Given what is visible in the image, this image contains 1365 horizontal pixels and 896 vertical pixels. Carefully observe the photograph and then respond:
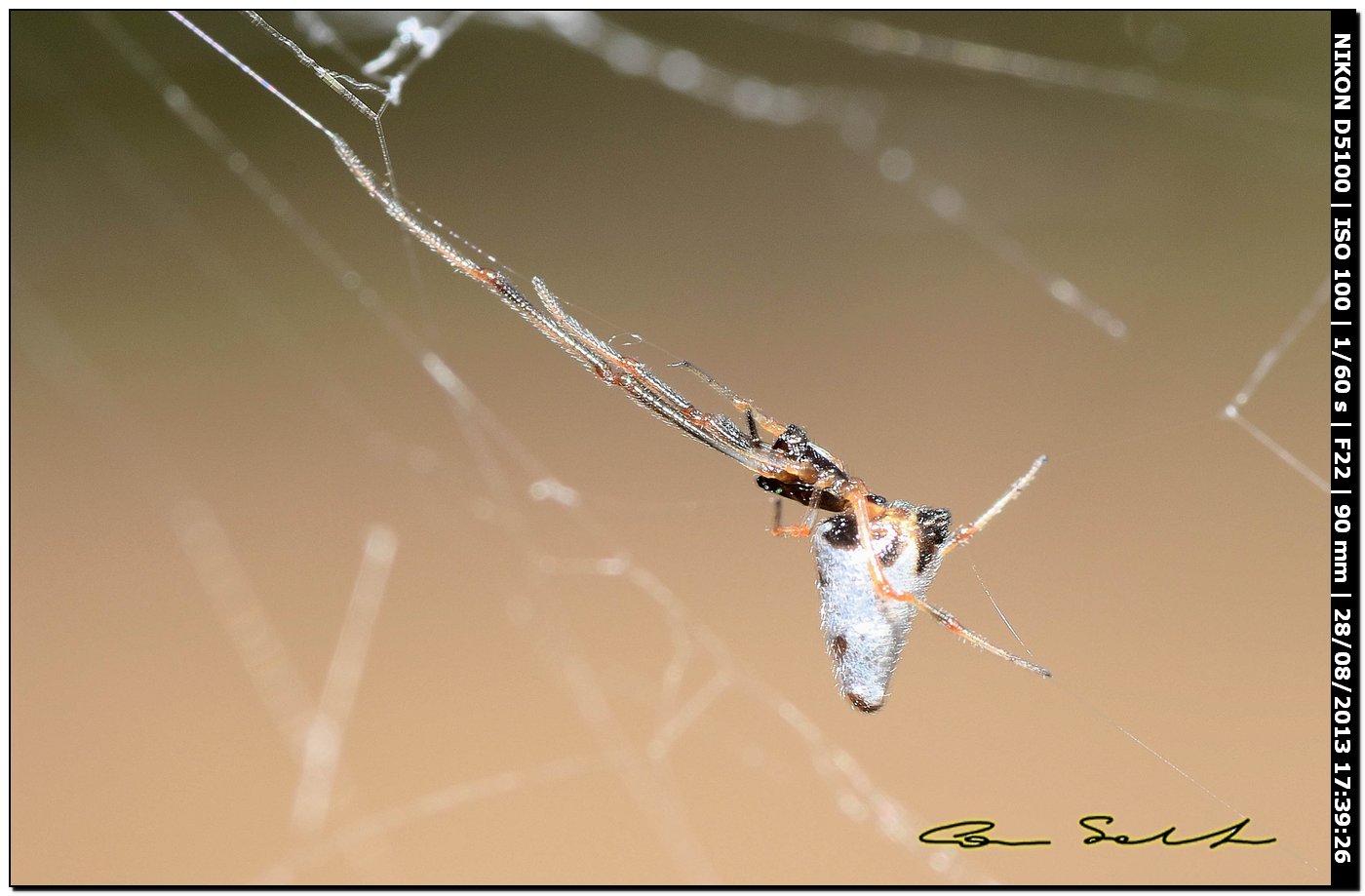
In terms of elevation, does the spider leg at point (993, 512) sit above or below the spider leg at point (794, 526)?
above

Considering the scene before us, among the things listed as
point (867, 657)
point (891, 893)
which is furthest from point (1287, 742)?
point (867, 657)

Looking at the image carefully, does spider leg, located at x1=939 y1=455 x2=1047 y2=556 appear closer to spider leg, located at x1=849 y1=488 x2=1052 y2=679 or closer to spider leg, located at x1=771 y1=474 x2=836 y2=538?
spider leg, located at x1=849 y1=488 x2=1052 y2=679

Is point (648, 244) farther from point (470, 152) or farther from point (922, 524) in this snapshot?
point (922, 524)

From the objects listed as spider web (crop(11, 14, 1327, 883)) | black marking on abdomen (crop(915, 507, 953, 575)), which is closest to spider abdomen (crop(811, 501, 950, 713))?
black marking on abdomen (crop(915, 507, 953, 575))

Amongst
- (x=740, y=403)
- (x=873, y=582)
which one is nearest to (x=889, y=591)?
(x=873, y=582)

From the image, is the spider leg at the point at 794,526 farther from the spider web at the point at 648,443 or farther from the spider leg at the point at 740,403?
the spider web at the point at 648,443
